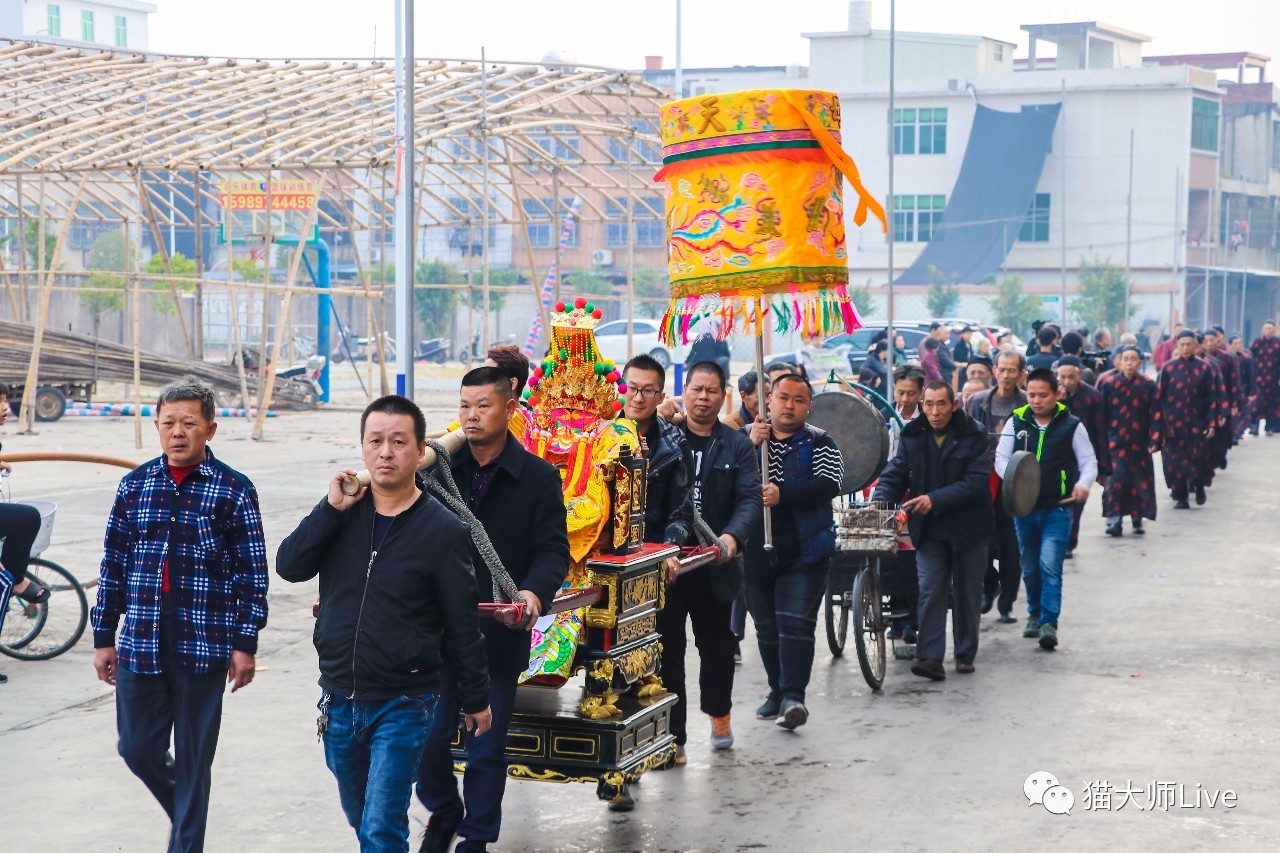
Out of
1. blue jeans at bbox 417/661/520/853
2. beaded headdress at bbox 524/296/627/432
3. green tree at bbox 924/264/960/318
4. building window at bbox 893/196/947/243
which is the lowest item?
blue jeans at bbox 417/661/520/853

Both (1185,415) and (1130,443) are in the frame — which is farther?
(1185,415)

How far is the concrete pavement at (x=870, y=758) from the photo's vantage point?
20.3ft

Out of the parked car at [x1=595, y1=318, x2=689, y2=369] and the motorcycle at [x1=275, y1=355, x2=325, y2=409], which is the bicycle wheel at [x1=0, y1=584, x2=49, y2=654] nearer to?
the motorcycle at [x1=275, y1=355, x2=325, y2=409]

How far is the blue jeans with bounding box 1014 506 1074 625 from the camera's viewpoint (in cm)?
1008

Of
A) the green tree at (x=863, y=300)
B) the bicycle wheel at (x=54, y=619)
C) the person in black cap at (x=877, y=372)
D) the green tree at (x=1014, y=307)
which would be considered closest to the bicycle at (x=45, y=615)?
the bicycle wheel at (x=54, y=619)

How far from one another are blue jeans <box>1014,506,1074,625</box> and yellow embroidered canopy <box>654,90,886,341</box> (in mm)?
2862

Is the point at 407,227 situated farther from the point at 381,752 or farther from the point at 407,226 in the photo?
the point at 381,752

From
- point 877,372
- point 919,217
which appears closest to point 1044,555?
point 877,372

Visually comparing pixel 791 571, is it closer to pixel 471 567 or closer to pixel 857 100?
pixel 471 567

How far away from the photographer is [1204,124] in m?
58.9

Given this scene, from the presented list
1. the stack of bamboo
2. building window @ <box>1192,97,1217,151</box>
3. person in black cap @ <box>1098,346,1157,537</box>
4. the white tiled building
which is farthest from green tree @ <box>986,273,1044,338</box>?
the white tiled building

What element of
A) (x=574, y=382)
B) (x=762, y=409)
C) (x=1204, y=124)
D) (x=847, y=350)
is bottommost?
(x=847, y=350)

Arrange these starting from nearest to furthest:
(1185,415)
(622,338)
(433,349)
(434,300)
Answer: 1. (1185,415)
2. (622,338)
3. (433,349)
4. (434,300)

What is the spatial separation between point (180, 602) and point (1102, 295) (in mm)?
51283
